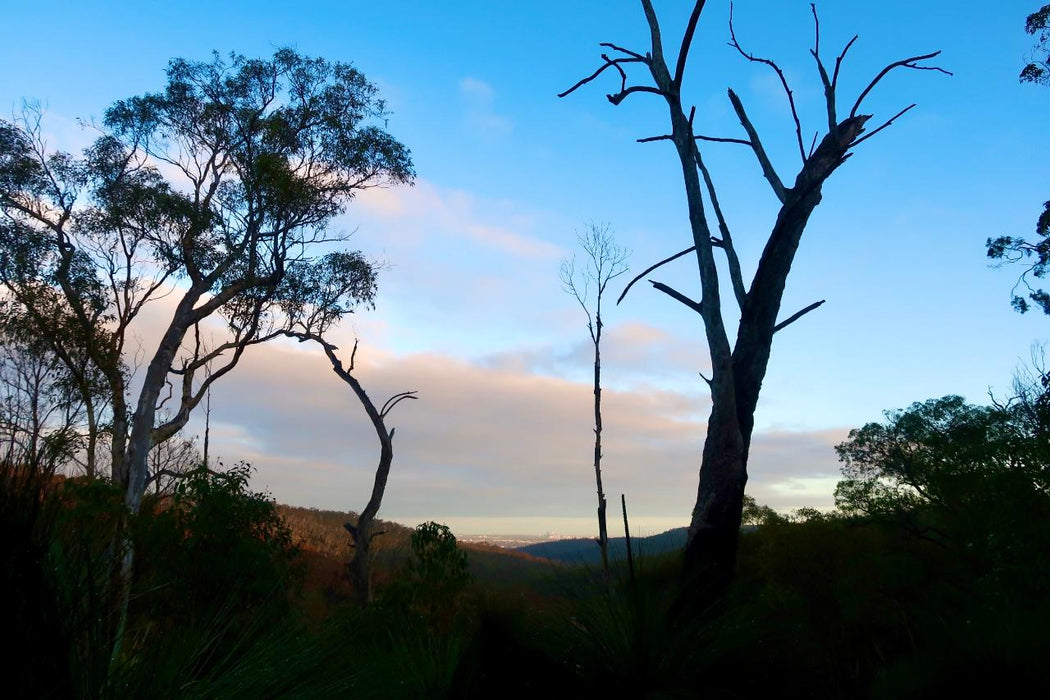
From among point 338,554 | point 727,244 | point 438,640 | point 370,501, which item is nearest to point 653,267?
point 727,244

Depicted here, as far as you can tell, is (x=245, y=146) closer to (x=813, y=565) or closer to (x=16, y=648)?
(x=813, y=565)

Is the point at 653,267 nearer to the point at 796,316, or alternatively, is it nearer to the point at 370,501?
the point at 796,316

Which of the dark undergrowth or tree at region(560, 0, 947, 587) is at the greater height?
tree at region(560, 0, 947, 587)

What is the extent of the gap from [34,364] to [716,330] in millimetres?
18385

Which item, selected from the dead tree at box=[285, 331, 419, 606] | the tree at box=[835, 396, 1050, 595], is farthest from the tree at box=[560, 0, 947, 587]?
the dead tree at box=[285, 331, 419, 606]

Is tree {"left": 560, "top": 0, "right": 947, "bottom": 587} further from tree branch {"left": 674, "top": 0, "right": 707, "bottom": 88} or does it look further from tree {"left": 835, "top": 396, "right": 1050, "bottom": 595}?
tree {"left": 835, "top": 396, "right": 1050, "bottom": 595}

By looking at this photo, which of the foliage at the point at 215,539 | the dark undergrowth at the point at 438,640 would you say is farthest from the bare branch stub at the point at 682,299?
the foliage at the point at 215,539

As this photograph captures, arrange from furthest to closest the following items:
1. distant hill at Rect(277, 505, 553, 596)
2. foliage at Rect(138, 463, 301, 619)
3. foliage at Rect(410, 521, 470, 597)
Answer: distant hill at Rect(277, 505, 553, 596)
foliage at Rect(410, 521, 470, 597)
foliage at Rect(138, 463, 301, 619)

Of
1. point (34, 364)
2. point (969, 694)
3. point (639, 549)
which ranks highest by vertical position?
point (34, 364)

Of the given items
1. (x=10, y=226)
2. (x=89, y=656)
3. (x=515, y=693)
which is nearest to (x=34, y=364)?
(x=10, y=226)

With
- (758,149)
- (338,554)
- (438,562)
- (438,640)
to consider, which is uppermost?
(758,149)

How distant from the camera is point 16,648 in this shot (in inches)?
67.2

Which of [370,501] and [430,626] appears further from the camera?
[370,501]

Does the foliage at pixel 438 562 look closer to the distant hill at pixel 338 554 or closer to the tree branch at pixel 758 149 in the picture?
the tree branch at pixel 758 149
